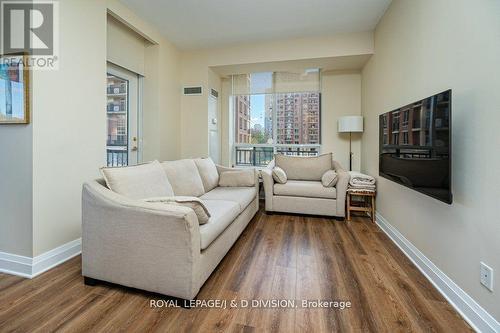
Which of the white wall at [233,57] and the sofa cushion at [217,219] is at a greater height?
the white wall at [233,57]

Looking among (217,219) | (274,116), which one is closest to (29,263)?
(217,219)

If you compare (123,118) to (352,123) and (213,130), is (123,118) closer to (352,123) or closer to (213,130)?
(213,130)

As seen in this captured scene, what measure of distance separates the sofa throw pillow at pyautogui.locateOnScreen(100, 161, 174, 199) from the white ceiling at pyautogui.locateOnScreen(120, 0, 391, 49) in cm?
204

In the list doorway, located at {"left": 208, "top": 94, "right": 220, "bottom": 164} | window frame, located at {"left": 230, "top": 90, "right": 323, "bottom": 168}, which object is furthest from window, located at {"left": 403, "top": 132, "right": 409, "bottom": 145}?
doorway, located at {"left": 208, "top": 94, "right": 220, "bottom": 164}

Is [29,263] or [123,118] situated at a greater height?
[123,118]

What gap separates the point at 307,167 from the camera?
13.1 feet

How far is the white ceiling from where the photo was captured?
9.32 feet

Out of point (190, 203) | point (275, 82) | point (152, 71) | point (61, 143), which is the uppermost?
point (275, 82)

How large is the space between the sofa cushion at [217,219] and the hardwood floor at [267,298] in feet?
1.15

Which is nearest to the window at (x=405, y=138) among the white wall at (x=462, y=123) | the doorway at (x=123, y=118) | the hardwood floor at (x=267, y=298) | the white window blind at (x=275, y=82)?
the white wall at (x=462, y=123)

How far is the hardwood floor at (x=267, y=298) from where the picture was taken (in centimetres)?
138

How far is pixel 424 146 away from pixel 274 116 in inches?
130

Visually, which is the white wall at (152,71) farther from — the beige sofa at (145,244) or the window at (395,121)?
the window at (395,121)

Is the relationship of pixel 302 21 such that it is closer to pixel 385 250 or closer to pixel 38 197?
pixel 385 250
